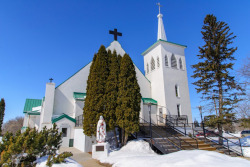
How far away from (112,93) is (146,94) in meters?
9.62

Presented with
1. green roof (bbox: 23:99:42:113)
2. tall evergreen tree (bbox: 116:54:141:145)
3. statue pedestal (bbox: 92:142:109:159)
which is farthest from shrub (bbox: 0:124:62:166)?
green roof (bbox: 23:99:42:113)

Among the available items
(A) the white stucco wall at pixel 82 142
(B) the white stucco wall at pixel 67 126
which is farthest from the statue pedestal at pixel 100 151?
(B) the white stucco wall at pixel 67 126

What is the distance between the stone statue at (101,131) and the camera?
10219 millimetres

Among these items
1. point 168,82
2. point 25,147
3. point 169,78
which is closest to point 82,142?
point 25,147

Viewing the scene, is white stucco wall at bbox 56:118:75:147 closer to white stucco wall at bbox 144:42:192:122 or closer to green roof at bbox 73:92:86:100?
green roof at bbox 73:92:86:100

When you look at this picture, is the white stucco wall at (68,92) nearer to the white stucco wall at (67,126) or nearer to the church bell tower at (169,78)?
the white stucco wall at (67,126)

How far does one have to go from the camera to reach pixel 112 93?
11828mm

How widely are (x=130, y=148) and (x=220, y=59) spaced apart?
11713 mm

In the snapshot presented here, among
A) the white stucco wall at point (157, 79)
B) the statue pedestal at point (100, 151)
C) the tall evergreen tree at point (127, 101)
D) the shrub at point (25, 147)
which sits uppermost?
the white stucco wall at point (157, 79)

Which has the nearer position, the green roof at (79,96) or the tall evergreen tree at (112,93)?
the tall evergreen tree at (112,93)

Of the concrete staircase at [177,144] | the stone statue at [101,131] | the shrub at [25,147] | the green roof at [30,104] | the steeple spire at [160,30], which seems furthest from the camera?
the green roof at [30,104]

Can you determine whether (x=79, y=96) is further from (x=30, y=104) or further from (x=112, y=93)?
(x=30, y=104)

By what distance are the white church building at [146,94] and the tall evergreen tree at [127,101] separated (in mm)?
4490

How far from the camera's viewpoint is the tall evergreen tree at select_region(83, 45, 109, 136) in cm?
1132
